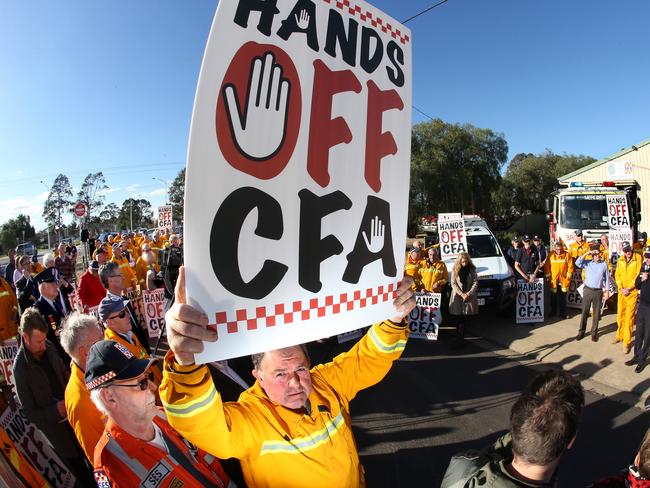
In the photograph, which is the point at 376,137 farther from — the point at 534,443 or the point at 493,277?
the point at 493,277

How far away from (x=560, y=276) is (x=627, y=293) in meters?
2.26

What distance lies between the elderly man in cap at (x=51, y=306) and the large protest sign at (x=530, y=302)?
8.99 metres

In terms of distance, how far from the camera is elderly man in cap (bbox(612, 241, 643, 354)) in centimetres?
692

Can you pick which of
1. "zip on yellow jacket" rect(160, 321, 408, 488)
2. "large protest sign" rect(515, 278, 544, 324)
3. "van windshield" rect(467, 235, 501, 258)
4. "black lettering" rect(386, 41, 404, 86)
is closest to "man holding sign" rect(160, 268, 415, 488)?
"zip on yellow jacket" rect(160, 321, 408, 488)

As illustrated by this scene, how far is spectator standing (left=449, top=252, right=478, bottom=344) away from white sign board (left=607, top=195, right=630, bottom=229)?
623 centimetres

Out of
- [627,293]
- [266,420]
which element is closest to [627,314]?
[627,293]

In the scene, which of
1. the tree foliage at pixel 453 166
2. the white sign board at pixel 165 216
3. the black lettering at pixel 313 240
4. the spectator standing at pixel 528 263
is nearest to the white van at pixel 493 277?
the spectator standing at pixel 528 263

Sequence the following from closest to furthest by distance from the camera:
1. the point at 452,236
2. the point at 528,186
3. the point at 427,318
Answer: the point at 427,318
the point at 452,236
the point at 528,186

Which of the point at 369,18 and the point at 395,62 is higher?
the point at 369,18

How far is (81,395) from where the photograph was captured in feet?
8.34

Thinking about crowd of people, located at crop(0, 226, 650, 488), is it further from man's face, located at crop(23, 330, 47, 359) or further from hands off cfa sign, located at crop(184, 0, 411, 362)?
man's face, located at crop(23, 330, 47, 359)

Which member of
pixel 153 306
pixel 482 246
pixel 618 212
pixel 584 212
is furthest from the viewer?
pixel 584 212

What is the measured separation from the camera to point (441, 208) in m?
29.4

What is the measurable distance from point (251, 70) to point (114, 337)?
308cm
